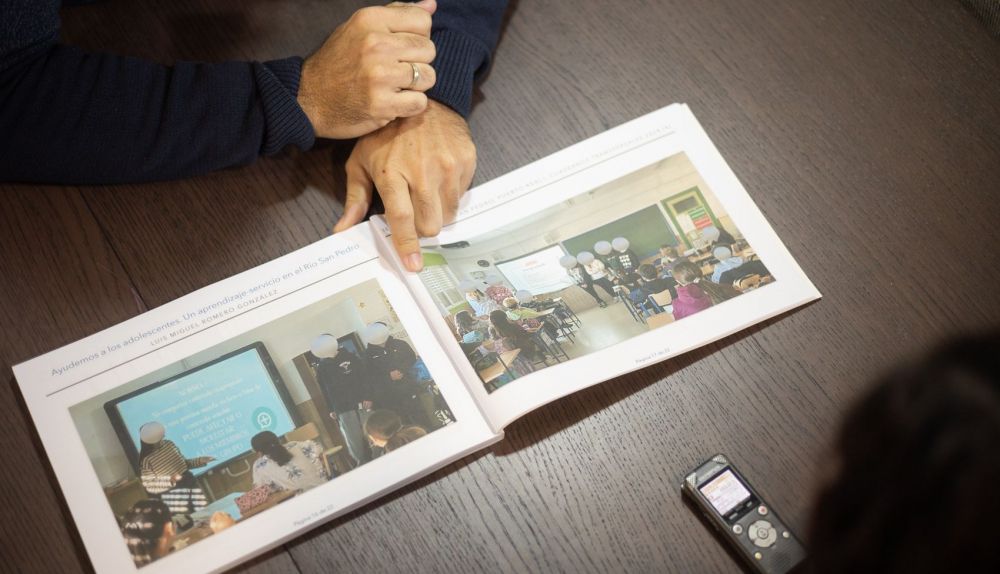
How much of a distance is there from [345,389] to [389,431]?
0.18ft

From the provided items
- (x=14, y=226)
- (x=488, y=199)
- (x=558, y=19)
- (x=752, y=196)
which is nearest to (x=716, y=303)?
(x=752, y=196)

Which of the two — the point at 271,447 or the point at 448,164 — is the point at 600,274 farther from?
the point at 271,447

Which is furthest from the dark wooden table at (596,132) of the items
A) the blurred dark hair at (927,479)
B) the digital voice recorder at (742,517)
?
the blurred dark hair at (927,479)

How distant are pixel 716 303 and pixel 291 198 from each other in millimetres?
429

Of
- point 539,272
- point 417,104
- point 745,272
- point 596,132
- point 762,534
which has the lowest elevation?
point 762,534

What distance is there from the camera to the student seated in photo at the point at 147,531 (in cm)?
57

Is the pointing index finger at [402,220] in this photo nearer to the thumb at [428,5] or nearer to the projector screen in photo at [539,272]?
the projector screen in photo at [539,272]

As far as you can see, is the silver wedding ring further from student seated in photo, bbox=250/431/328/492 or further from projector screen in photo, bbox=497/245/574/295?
student seated in photo, bbox=250/431/328/492

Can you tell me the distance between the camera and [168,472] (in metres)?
0.59

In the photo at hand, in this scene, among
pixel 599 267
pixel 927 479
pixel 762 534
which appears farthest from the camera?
pixel 599 267

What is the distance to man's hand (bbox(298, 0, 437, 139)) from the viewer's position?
0.69 meters

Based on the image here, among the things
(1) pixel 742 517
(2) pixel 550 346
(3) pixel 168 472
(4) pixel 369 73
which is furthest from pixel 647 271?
(3) pixel 168 472

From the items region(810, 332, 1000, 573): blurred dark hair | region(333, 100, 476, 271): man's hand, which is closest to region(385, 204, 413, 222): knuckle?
region(333, 100, 476, 271): man's hand

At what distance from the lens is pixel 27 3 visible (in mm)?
636
